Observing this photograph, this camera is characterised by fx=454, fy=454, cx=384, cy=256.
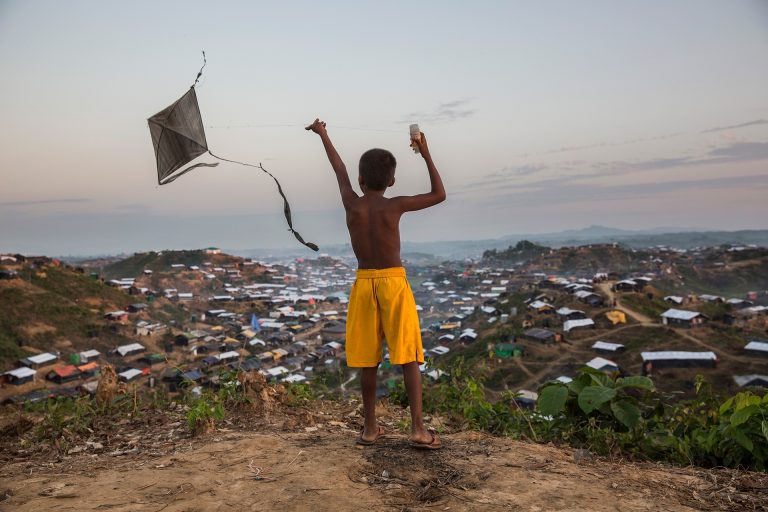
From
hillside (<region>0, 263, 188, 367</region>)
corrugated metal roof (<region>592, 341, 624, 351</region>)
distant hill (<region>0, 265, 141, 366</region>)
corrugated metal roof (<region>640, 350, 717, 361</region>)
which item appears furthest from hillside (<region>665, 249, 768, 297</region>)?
distant hill (<region>0, 265, 141, 366</region>)

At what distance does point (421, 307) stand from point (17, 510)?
6644 cm

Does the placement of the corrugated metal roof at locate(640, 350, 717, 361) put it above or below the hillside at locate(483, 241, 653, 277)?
above

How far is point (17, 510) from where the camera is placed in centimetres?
229

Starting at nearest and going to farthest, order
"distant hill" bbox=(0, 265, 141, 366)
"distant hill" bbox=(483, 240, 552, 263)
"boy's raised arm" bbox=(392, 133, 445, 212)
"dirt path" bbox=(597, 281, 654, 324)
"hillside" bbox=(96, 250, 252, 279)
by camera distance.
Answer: "boy's raised arm" bbox=(392, 133, 445, 212)
"distant hill" bbox=(0, 265, 141, 366)
"dirt path" bbox=(597, 281, 654, 324)
"hillside" bbox=(96, 250, 252, 279)
"distant hill" bbox=(483, 240, 552, 263)

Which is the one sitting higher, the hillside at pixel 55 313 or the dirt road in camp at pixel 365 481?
the dirt road in camp at pixel 365 481

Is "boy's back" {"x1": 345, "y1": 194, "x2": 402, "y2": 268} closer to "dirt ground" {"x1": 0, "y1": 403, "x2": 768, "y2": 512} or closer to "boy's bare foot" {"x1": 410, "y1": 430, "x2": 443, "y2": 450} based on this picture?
"boy's bare foot" {"x1": 410, "y1": 430, "x2": 443, "y2": 450}

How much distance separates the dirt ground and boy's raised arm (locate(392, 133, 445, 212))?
1.63 m

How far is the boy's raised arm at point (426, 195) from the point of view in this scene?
309 centimetres

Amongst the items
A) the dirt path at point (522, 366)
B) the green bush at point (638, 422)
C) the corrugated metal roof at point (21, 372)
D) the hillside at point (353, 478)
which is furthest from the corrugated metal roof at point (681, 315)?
the corrugated metal roof at point (21, 372)

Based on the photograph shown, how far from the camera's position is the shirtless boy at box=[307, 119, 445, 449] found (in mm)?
2984

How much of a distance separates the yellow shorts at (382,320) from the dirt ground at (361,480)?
2.07ft

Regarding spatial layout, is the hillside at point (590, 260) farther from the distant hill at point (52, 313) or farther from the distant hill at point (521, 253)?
the distant hill at point (52, 313)

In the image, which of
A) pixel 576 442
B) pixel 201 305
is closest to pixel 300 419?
pixel 576 442

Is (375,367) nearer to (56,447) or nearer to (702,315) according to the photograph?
(56,447)
